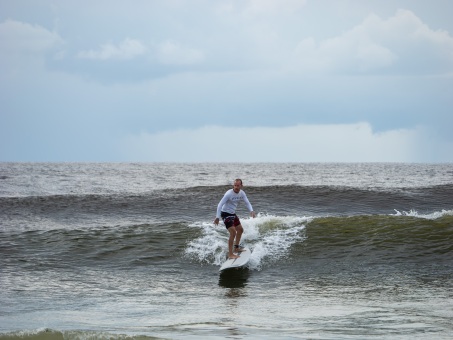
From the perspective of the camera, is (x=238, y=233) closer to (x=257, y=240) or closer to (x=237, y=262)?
(x=237, y=262)

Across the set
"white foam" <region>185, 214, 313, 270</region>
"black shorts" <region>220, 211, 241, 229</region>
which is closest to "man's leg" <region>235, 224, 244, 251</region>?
"black shorts" <region>220, 211, 241, 229</region>

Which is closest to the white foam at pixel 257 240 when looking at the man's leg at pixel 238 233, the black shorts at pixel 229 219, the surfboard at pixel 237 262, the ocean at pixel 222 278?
the ocean at pixel 222 278

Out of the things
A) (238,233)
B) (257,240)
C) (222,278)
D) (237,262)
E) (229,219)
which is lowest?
(222,278)

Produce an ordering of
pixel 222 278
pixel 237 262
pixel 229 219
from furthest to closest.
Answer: pixel 229 219 < pixel 237 262 < pixel 222 278

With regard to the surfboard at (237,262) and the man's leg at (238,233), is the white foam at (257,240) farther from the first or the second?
the man's leg at (238,233)

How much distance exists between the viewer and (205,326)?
30.2 feet

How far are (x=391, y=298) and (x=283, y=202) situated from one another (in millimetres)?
17519

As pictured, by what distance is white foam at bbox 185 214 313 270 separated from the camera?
16.8m

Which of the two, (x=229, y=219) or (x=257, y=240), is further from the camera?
→ (x=257, y=240)

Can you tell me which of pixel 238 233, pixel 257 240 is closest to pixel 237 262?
pixel 238 233

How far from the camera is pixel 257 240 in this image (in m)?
18.3

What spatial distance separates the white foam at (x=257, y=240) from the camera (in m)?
16.8

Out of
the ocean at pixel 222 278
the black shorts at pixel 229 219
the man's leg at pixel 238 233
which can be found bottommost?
the ocean at pixel 222 278

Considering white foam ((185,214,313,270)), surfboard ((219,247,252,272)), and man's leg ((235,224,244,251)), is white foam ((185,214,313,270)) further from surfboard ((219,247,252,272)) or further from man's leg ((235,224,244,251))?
man's leg ((235,224,244,251))
